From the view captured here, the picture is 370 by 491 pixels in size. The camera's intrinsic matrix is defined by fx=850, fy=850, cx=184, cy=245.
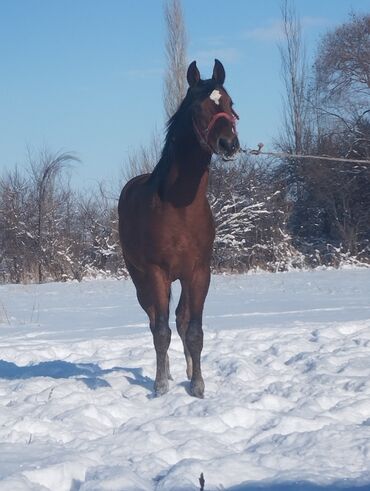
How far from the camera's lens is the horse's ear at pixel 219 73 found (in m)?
5.88

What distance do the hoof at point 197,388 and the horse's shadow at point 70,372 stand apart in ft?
1.40

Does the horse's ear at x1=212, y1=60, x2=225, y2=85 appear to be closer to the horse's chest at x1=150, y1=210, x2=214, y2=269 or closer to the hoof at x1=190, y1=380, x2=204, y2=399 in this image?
the horse's chest at x1=150, y1=210, x2=214, y2=269

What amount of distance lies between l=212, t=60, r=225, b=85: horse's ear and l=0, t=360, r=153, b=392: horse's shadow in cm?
227

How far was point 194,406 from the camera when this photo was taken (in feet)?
17.9

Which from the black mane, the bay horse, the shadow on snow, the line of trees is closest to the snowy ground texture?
the shadow on snow

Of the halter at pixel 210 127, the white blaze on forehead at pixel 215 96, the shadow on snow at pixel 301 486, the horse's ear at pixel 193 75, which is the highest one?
the horse's ear at pixel 193 75

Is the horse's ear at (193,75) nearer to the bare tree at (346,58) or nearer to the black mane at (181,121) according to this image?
the black mane at (181,121)

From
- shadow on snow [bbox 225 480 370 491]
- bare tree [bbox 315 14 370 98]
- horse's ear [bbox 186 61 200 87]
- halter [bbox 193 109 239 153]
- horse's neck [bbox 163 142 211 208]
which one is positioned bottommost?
shadow on snow [bbox 225 480 370 491]

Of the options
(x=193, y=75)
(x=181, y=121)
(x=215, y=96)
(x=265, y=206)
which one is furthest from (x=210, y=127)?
(x=265, y=206)

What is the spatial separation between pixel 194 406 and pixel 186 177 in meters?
1.57

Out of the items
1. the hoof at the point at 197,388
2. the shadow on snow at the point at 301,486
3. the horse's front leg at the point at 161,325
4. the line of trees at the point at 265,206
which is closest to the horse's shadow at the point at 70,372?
the horse's front leg at the point at 161,325

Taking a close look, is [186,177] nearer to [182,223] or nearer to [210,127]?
[182,223]

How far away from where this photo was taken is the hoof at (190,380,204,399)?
5871 mm

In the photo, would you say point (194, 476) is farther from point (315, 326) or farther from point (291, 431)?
point (315, 326)
